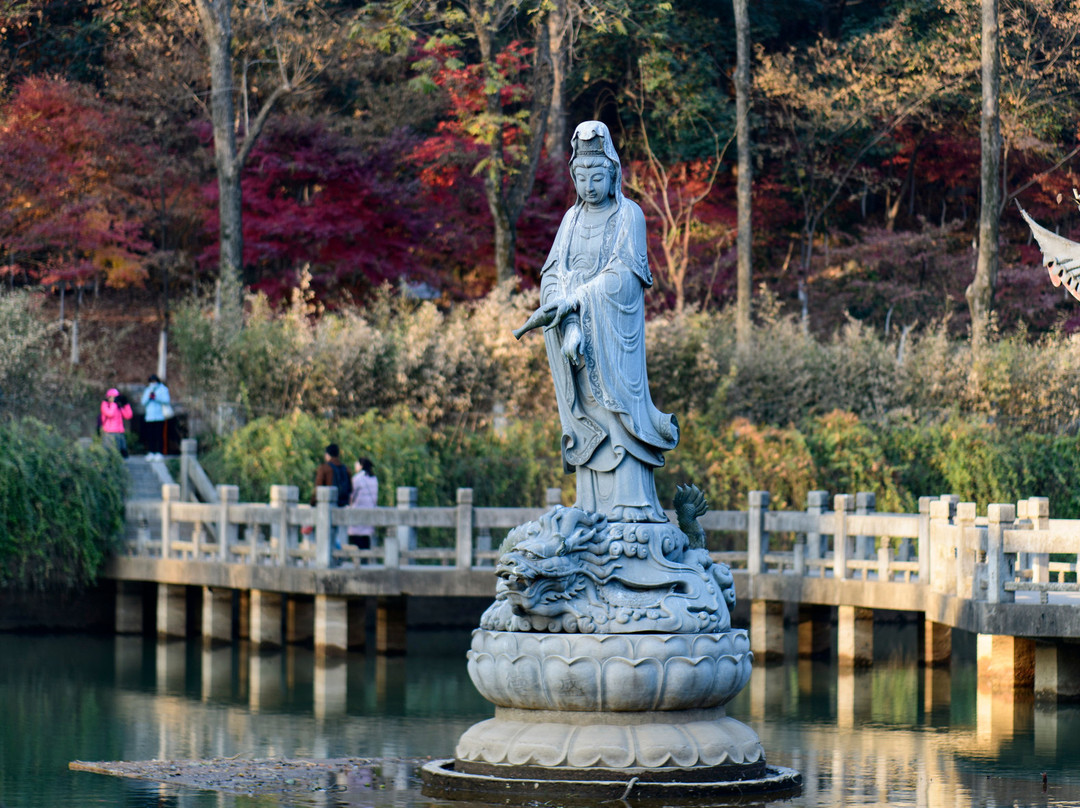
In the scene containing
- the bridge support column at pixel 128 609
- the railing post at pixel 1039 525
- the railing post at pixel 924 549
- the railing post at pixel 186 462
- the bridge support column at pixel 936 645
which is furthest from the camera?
the railing post at pixel 186 462

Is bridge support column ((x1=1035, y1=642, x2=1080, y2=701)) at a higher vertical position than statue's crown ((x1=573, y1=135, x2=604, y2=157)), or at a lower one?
lower

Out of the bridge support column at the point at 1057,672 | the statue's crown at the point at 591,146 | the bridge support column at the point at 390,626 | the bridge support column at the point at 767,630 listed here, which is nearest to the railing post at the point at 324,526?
the bridge support column at the point at 390,626

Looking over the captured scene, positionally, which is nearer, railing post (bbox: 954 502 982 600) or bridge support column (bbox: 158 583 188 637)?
railing post (bbox: 954 502 982 600)

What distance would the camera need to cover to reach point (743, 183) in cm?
3325

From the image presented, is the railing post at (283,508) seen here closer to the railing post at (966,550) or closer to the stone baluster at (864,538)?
the stone baluster at (864,538)

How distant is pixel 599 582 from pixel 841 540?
10.0m

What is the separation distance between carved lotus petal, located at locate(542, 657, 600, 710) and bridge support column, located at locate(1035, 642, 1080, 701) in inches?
330

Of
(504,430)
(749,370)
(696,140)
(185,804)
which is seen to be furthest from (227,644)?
(696,140)

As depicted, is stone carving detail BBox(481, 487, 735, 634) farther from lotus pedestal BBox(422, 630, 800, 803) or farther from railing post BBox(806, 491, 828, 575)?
railing post BBox(806, 491, 828, 575)

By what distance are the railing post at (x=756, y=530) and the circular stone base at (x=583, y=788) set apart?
1014 centimetres

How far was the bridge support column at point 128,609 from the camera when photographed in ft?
85.9

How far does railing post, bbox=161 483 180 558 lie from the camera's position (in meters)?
24.7

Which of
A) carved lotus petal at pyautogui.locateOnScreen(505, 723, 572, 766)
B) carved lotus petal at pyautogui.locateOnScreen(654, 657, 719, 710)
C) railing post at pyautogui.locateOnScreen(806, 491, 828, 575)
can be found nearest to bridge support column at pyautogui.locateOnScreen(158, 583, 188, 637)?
railing post at pyautogui.locateOnScreen(806, 491, 828, 575)

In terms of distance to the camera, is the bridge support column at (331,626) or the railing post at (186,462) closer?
the bridge support column at (331,626)
